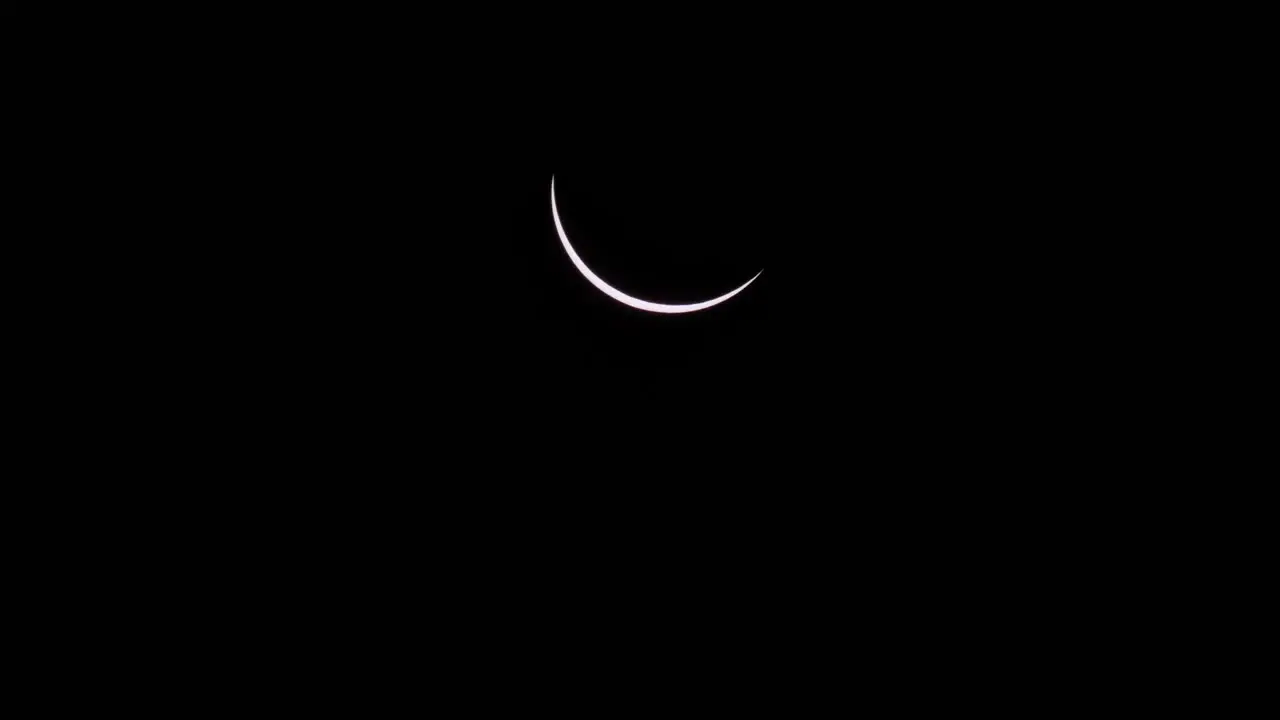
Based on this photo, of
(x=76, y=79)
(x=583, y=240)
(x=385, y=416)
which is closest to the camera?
(x=76, y=79)

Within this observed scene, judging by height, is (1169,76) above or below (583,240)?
above

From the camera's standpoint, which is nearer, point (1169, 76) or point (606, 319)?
point (1169, 76)

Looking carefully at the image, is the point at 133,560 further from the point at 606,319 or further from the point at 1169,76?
the point at 1169,76

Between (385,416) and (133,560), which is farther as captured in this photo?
(385,416)

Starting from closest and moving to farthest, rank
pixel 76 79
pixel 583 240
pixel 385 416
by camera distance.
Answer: pixel 76 79 → pixel 583 240 → pixel 385 416

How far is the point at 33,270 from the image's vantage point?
92.6 inches

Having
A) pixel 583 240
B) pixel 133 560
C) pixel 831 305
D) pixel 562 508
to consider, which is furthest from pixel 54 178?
pixel 831 305

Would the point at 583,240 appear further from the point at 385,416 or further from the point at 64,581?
the point at 64,581

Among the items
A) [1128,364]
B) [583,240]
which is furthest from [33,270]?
[1128,364]

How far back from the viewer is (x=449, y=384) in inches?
104

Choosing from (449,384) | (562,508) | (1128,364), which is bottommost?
(562,508)

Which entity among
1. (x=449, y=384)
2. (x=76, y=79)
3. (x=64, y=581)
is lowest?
(x=64, y=581)

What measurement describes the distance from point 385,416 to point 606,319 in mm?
800

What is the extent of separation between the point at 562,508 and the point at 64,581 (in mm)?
1517
